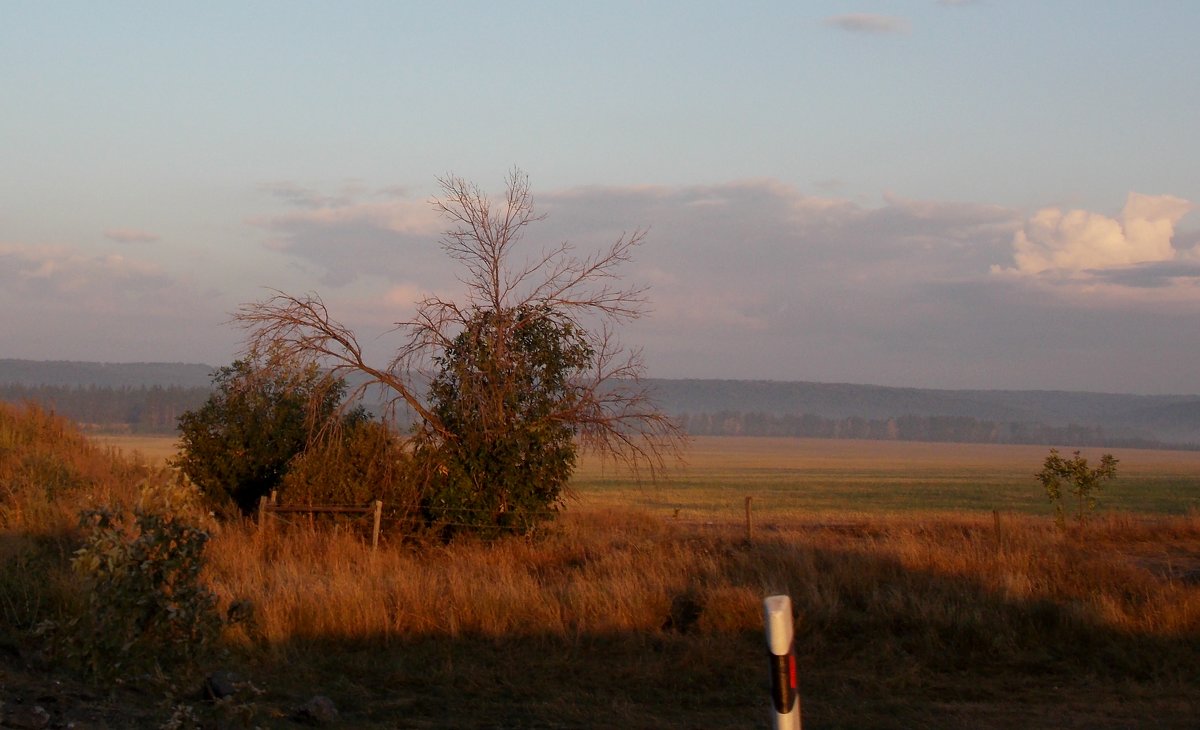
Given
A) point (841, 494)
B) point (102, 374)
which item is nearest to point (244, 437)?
point (841, 494)

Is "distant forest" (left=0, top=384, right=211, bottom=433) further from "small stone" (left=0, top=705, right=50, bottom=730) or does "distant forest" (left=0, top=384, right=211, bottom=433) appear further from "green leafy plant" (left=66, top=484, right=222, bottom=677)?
"small stone" (left=0, top=705, right=50, bottom=730)

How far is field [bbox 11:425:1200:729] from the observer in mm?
8055

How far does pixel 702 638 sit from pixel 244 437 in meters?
13.1

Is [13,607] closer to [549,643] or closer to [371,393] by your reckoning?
[549,643]

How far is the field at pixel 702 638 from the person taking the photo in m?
8.05

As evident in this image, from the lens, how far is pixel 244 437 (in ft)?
67.8

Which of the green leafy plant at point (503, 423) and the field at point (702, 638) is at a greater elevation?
the green leafy plant at point (503, 423)

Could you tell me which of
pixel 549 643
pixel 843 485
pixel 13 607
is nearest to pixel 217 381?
pixel 13 607

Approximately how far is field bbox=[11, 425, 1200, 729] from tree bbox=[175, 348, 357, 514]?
4969 millimetres

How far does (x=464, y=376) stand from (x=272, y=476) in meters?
4.87

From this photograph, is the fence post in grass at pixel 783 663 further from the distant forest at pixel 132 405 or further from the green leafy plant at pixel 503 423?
the distant forest at pixel 132 405

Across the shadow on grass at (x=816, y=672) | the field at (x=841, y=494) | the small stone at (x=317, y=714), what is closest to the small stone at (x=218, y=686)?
the shadow on grass at (x=816, y=672)

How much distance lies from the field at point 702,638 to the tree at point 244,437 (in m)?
4.97

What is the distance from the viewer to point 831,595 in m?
11.4
